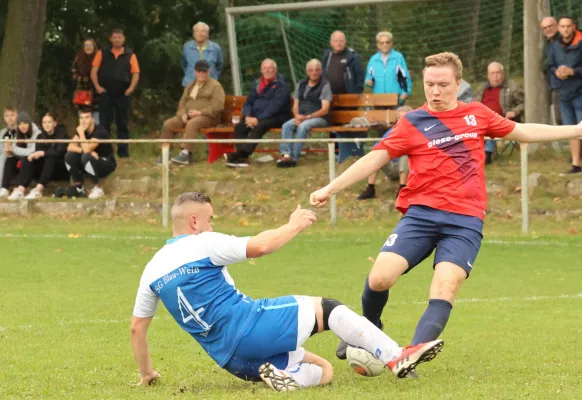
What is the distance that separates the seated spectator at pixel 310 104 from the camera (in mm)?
19188

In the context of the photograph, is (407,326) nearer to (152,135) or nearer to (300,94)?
(300,94)

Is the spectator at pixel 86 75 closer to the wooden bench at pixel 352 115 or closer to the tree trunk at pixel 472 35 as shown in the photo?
the wooden bench at pixel 352 115

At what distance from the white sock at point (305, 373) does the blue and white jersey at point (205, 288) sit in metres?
0.38

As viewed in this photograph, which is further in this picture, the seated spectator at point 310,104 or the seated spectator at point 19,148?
the seated spectator at point 19,148

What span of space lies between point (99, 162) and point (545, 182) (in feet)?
22.8

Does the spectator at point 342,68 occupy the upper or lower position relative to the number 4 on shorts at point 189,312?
upper

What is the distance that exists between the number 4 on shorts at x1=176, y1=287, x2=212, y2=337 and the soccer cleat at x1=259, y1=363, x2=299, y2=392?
41 cm

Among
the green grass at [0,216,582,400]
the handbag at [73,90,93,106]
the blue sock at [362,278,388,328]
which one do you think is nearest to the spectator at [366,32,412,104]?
the green grass at [0,216,582,400]

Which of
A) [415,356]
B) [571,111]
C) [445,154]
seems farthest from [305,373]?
[571,111]

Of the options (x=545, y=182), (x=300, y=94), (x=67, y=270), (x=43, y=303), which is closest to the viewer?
(x=43, y=303)

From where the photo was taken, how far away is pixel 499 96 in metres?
18.9

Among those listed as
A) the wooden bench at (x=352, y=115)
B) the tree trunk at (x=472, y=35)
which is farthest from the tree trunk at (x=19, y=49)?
the tree trunk at (x=472, y=35)

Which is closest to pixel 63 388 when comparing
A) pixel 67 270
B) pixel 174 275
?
pixel 174 275

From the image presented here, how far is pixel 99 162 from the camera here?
19312 millimetres
